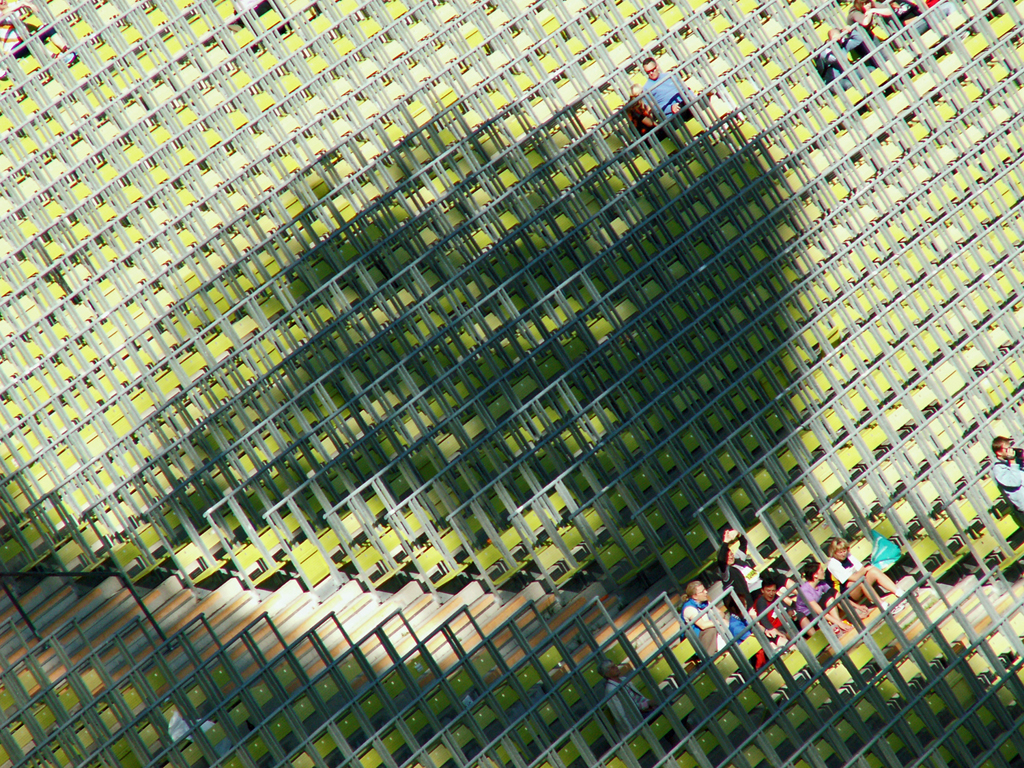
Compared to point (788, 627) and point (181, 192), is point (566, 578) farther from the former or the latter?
point (181, 192)

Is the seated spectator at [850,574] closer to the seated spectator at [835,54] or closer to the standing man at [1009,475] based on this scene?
the standing man at [1009,475]

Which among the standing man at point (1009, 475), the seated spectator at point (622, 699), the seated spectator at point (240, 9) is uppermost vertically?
the seated spectator at point (240, 9)

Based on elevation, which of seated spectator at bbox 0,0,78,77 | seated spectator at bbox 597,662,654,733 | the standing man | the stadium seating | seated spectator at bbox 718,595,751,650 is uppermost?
seated spectator at bbox 0,0,78,77

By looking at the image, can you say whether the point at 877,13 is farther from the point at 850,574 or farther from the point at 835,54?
the point at 850,574

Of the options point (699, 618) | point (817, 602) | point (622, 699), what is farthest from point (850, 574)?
point (622, 699)

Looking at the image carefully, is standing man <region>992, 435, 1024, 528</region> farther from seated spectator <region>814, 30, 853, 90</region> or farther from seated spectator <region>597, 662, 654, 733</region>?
seated spectator <region>814, 30, 853, 90</region>

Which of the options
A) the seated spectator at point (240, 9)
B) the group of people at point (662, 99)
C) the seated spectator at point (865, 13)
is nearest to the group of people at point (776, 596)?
the group of people at point (662, 99)

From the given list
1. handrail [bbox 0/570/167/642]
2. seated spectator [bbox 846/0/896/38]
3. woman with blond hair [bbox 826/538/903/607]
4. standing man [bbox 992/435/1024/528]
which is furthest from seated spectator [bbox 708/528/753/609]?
seated spectator [bbox 846/0/896/38]
